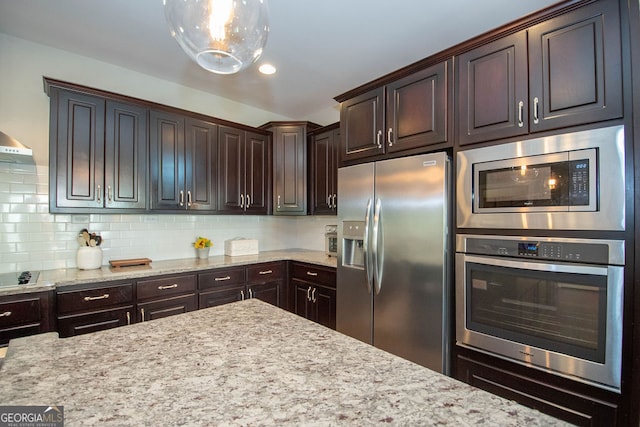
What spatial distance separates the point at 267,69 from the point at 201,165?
1.11m

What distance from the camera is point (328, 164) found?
329cm

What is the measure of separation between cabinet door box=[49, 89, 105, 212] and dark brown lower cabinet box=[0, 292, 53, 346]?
668mm

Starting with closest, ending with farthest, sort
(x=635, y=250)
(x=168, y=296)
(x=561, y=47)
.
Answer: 1. (x=635, y=250)
2. (x=561, y=47)
3. (x=168, y=296)

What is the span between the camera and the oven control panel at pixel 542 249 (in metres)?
1.39

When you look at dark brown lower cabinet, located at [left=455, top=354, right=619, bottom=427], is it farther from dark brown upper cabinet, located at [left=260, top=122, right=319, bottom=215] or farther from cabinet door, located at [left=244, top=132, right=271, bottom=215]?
cabinet door, located at [left=244, top=132, right=271, bottom=215]

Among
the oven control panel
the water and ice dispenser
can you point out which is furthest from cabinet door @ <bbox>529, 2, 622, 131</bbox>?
the water and ice dispenser

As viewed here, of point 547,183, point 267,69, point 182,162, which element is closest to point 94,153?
point 182,162

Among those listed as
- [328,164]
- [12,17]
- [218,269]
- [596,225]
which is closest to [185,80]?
[12,17]

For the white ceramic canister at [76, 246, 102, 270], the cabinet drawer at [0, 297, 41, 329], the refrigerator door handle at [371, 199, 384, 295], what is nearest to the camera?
the cabinet drawer at [0, 297, 41, 329]

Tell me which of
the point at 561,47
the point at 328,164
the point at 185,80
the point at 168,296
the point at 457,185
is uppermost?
the point at 185,80

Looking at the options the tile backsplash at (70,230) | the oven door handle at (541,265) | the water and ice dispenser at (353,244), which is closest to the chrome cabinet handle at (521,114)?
the oven door handle at (541,265)

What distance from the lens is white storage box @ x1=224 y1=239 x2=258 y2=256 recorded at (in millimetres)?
3301

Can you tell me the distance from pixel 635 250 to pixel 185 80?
3548mm

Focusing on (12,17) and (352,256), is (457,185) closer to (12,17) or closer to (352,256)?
(352,256)
